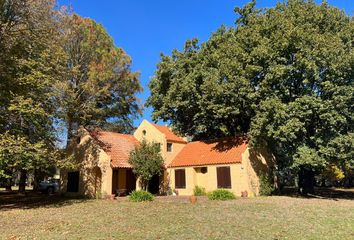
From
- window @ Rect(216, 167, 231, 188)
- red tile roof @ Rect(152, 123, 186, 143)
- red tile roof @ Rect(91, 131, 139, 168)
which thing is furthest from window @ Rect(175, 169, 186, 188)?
red tile roof @ Rect(91, 131, 139, 168)

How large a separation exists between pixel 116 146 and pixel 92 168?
3.29 meters

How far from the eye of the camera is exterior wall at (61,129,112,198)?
26.3m

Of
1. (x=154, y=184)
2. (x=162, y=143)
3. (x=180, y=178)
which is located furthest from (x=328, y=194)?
(x=154, y=184)

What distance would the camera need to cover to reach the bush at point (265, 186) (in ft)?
84.6

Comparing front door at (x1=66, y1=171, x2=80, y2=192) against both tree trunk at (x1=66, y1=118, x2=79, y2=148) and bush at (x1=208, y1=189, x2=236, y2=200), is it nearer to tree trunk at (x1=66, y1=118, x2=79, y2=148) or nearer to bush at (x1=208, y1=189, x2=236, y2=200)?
tree trunk at (x1=66, y1=118, x2=79, y2=148)

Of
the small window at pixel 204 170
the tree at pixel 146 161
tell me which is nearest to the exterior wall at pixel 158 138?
the tree at pixel 146 161

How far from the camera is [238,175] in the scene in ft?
82.5

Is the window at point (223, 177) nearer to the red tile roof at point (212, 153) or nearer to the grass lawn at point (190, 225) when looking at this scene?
the red tile roof at point (212, 153)

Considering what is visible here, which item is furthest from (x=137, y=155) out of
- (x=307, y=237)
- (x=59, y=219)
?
(x=307, y=237)

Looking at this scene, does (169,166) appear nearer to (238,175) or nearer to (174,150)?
(174,150)

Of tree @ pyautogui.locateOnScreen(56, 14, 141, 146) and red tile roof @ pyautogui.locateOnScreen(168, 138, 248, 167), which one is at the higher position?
tree @ pyautogui.locateOnScreen(56, 14, 141, 146)

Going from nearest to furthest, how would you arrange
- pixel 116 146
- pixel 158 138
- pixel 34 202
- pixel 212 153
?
pixel 34 202 < pixel 212 153 < pixel 116 146 < pixel 158 138

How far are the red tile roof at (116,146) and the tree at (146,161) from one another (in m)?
1.18

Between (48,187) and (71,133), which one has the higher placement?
(71,133)
